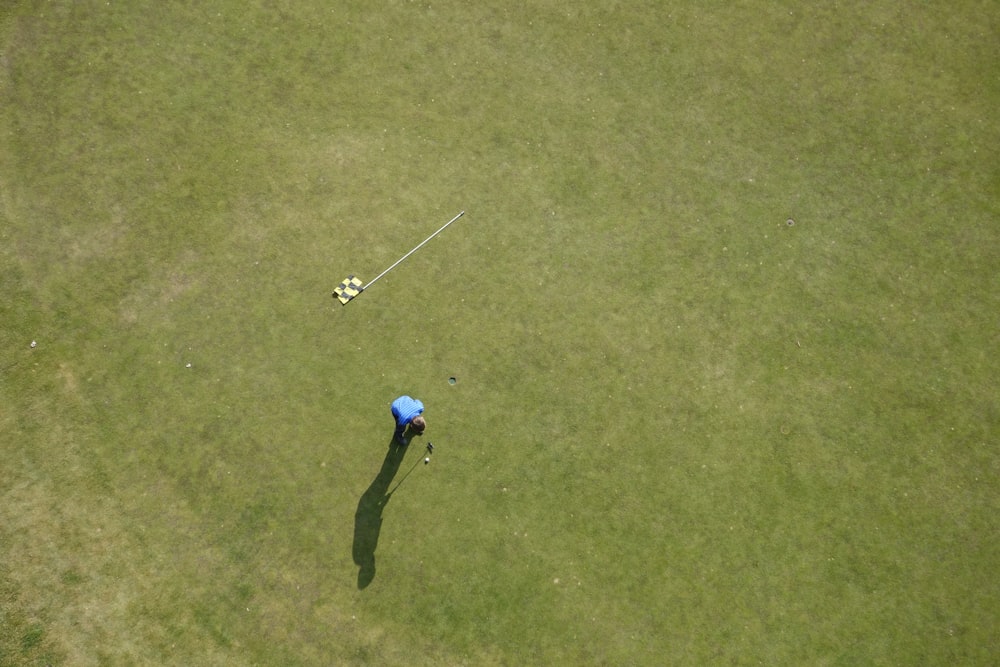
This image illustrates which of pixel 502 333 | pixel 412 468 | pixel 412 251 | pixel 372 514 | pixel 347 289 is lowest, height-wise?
pixel 372 514

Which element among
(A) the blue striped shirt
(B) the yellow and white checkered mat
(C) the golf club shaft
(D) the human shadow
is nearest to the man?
(A) the blue striped shirt

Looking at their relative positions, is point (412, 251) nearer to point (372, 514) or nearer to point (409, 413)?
point (409, 413)

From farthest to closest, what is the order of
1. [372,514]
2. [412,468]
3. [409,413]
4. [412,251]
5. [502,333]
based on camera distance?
[412,251] → [502,333] → [412,468] → [372,514] → [409,413]

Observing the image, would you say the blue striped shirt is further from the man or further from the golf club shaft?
the golf club shaft

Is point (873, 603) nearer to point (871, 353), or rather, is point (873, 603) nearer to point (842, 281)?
point (871, 353)

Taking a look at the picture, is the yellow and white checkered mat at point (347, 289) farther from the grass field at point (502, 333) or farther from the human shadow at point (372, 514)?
the human shadow at point (372, 514)

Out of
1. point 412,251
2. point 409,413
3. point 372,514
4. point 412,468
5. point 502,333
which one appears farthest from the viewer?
point 412,251

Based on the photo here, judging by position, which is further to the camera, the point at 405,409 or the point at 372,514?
the point at 372,514

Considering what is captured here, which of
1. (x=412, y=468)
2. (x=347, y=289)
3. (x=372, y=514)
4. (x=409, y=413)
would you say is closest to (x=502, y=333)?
(x=409, y=413)
